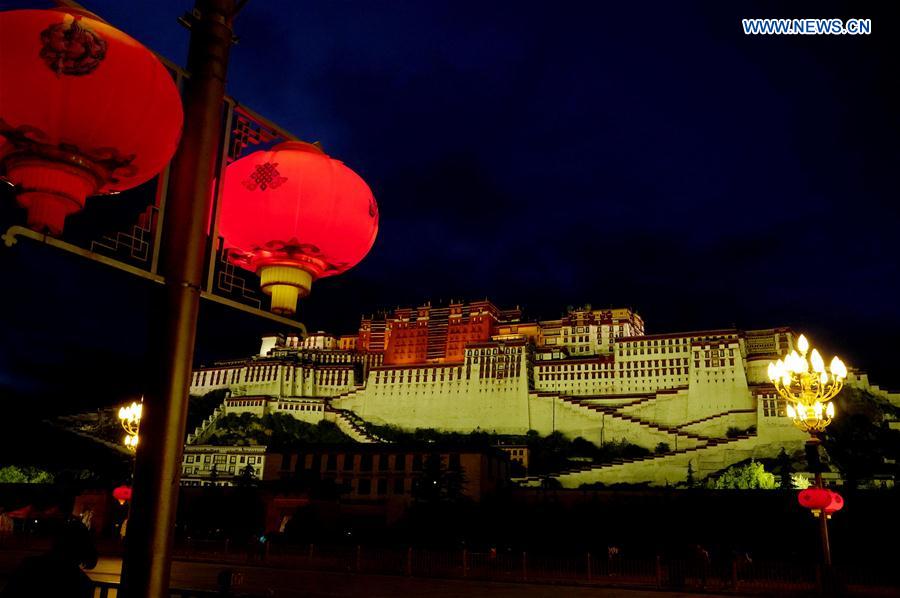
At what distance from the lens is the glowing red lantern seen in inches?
108

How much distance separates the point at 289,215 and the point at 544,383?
48215 millimetres

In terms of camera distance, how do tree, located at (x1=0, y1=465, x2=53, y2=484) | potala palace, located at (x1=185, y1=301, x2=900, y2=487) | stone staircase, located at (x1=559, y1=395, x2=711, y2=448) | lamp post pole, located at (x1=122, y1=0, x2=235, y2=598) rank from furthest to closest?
stone staircase, located at (x1=559, y1=395, x2=711, y2=448) < potala palace, located at (x1=185, y1=301, x2=900, y2=487) < tree, located at (x1=0, y1=465, x2=53, y2=484) < lamp post pole, located at (x1=122, y1=0, x2=235, y2=598)

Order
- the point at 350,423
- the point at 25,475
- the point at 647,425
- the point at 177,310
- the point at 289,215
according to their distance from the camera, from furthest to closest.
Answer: the point at 350,423 → the point at 647,425 → the point at 25,475 → the point at 289,215 → the point at 177,310

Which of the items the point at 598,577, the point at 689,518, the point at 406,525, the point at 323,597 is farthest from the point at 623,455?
the point at 323,597

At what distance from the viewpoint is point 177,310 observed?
7.23ft

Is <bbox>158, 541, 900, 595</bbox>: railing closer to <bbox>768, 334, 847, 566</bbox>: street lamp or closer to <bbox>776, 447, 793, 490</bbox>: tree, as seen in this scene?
<bbox>768, 334, 847, 566</bbox>: street lamp

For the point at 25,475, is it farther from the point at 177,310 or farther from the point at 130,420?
the point at 177,310

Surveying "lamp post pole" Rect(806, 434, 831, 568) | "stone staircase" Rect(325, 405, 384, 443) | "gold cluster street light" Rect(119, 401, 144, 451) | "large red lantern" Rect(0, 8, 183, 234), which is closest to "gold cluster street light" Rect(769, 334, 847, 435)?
"lamp post pole" Rect(806, 434, 831, 568)

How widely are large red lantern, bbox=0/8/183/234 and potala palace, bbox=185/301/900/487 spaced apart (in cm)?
3777

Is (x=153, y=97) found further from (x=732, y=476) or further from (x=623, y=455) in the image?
(x=623, y=455)

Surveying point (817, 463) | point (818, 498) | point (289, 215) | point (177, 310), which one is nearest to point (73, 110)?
point (177, 310)

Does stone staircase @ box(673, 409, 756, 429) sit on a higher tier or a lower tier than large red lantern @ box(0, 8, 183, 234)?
higher

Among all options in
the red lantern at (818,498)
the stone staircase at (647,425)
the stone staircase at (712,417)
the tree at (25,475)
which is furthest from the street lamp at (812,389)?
the tree at (25,475)

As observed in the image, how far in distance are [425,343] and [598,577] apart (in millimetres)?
43828
